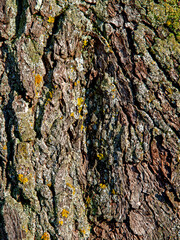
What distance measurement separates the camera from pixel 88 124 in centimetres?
310

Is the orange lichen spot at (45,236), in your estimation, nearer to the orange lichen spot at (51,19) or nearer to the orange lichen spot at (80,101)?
the orange lichen spot at (80,101)

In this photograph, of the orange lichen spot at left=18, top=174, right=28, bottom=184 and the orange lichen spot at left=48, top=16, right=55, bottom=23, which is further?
the orange lichen spot at left=48, top=16, right=55, bottom=23

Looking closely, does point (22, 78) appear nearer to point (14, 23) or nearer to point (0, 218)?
point (14, 23)

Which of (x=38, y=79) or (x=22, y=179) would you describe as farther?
(x=38, y=79)

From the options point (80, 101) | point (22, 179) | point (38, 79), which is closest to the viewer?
point (22, 179)

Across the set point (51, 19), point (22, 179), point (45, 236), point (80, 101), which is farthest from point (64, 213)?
point (51, 19)

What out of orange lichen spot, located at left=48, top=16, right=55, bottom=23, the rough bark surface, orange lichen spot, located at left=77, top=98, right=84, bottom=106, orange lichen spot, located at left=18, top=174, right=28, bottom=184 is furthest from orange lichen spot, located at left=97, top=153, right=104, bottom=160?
orange lichen spot, located at left=48, top=16, right=55, bottom=23

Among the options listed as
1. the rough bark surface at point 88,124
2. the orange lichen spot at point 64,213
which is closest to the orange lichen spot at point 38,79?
the rough bark surface at point 88,124

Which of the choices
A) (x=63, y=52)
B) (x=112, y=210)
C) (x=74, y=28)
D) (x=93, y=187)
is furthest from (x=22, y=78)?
(x=112, y=210)

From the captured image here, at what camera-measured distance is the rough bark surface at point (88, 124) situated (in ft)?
9.18

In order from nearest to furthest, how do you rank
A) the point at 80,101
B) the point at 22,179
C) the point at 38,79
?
1. the point at 22,179
2. the point at 38,79
3. the point at 80,101

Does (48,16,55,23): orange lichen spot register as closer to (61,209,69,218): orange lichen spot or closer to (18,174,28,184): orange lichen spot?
(18,174,28,184): orange lichen spot

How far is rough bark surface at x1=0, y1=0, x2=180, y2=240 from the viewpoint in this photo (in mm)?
2797

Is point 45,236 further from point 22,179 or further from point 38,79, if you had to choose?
point 38,79
